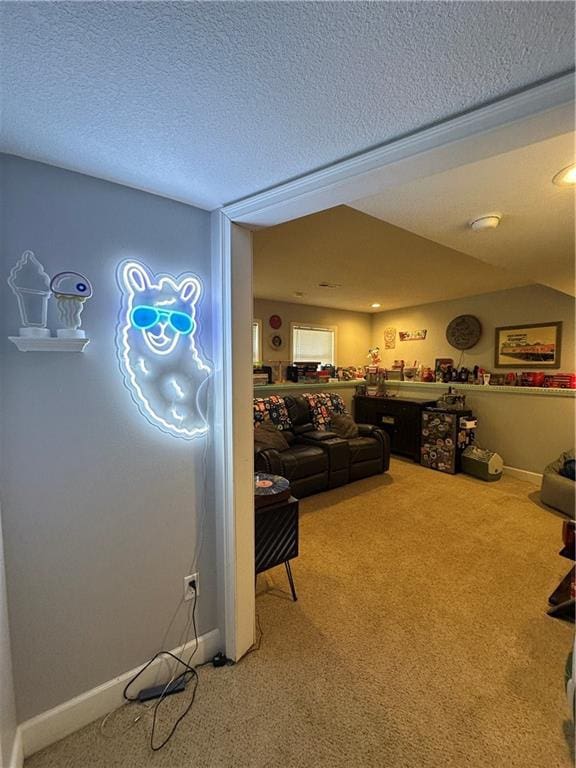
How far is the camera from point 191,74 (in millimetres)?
818

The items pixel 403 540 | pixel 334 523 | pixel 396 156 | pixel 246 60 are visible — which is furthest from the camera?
pixel 334 523

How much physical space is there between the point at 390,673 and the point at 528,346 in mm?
4086

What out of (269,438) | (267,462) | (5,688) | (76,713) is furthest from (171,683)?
(269,438)

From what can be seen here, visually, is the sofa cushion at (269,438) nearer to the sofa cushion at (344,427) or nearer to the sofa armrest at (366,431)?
the sofa cushion at (344,427)

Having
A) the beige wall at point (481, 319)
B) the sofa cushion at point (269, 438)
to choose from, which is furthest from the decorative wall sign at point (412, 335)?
the sofa cushion at point (269, 438)

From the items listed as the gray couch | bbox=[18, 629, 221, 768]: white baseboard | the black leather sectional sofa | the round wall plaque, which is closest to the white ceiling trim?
bbox=[18, 629, 221, 768]: white baseboard

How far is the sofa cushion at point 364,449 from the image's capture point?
4047 millimetres

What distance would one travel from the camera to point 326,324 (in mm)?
5688

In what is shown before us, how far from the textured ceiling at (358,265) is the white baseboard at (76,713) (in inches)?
101

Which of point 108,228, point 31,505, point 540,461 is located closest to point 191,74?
point 108,228

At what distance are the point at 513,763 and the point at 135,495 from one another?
69.4 inches

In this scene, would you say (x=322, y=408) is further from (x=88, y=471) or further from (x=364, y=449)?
(x=88, y=471)

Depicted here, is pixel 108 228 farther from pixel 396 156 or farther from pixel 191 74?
pixel 396 156

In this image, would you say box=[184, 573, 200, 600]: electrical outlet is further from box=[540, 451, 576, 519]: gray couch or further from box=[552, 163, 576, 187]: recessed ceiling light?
box=[540, 451, 576, 519]: gray couch
